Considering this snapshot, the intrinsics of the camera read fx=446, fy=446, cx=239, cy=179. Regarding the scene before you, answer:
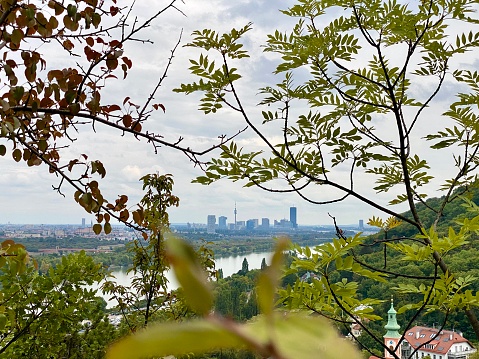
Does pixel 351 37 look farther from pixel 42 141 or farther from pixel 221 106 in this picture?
pixel 42 141

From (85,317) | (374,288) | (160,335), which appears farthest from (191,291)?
(85,317)

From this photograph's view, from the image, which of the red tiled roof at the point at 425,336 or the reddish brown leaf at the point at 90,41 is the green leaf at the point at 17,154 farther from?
the red tiled roof at the point at 425,336

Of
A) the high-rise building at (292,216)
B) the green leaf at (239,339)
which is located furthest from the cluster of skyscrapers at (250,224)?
the green leaf at (239,339)

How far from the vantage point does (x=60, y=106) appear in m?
1.50

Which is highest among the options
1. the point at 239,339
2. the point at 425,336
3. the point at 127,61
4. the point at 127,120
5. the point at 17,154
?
the point at 127,61

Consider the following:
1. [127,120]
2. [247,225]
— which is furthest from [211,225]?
[127,120]

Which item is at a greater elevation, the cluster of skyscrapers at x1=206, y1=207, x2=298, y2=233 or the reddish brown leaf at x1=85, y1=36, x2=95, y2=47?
the reddish brown leaf at x1=85, y1=36, x2=95, y2=47

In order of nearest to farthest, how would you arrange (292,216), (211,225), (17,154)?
(17,154) < (292,216) < (211,225)

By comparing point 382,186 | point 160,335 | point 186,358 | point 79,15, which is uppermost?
point 79,15

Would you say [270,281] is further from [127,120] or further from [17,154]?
[17,154]

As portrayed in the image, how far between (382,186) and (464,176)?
0.37 meters

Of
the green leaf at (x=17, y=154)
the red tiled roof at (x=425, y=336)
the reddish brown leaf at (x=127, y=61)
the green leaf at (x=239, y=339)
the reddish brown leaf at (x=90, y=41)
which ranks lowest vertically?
the red tiled roof at (x=425, y=336)

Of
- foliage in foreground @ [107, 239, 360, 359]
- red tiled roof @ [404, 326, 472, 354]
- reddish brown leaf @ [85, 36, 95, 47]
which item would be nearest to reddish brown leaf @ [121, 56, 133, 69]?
reddish brown leaf @ [85, 36, 95, 47]

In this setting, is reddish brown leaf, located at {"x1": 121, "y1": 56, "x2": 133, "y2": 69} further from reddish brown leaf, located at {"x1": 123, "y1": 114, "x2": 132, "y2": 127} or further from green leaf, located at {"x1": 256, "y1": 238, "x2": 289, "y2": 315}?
green leaf, located at {"x1": 256, "y1": 238, "x2": 289, "y2": 315}
